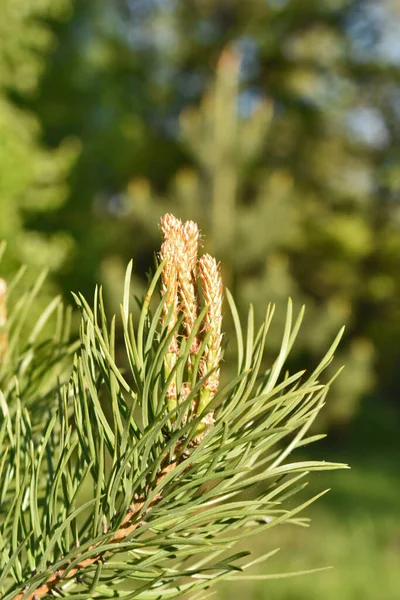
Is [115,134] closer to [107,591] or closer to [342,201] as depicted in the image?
[342,201]

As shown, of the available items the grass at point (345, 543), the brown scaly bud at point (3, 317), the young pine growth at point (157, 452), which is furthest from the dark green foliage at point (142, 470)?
the grass at point (345, 543)

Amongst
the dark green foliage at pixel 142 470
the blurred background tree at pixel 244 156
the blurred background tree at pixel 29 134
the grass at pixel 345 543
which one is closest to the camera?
the dark green foliage at pixel 142 470

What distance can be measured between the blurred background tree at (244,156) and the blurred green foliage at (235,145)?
24 mm

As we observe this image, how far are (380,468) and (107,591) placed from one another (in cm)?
870

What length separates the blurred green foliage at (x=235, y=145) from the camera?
7.06 meters

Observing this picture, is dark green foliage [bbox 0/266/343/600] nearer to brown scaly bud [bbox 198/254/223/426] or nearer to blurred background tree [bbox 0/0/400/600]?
brown scaly bud [bbox 198/254/223/426]

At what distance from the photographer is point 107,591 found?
16.3 inches

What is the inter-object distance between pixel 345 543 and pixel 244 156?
3.90 m

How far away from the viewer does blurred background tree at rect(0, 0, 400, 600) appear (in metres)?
6.81

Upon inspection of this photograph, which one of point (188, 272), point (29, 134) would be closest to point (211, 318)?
point (188, 272)

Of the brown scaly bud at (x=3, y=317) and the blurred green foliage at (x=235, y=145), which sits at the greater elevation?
the blurred green foliage at (x=235, y=145)

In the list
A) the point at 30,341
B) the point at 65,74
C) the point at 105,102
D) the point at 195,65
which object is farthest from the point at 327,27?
the point at 30,341

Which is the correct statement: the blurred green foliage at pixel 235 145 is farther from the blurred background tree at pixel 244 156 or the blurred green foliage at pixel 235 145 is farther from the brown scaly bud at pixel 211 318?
the brown scaly bud at pixel 211 318

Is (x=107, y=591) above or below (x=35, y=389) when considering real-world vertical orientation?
below
